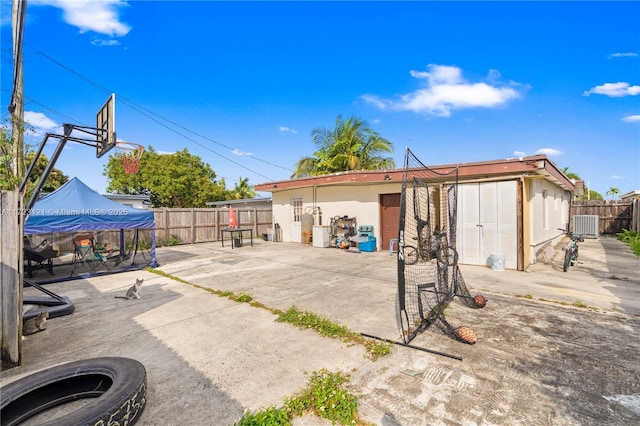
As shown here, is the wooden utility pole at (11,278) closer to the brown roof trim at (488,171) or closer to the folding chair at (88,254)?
the folding chair at (88,254)

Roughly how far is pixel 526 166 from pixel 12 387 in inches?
370

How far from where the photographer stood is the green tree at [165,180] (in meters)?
24.9

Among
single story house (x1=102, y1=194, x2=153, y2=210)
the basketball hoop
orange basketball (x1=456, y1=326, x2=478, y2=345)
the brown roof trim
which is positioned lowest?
orange basketball (x1=456, y1=326, x2=478, y2=345)

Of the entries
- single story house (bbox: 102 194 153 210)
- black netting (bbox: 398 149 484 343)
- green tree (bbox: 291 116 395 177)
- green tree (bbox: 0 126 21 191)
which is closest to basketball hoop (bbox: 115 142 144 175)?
green tree (bbox: 0 126 21 191)

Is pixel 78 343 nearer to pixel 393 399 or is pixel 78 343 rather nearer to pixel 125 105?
pixel 393 399

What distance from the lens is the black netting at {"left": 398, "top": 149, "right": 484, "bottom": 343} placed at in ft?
11.8

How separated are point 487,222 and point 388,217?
3.65 meters

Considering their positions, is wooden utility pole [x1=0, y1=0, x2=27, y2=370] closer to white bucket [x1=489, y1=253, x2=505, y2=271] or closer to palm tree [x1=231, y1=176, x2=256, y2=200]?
white bucket [x1=489, y1=253, x2=505, y2=271]

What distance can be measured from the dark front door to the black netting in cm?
101

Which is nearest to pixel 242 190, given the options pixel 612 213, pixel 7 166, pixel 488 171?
pixel 7 166

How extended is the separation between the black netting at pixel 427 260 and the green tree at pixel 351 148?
8189 millimetres

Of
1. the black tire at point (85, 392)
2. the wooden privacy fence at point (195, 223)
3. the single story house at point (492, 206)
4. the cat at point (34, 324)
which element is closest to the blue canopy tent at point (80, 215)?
the cat at point (34, 324)

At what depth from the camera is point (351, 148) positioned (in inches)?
681

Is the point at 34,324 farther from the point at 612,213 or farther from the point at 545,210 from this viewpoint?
the point at 612,213
